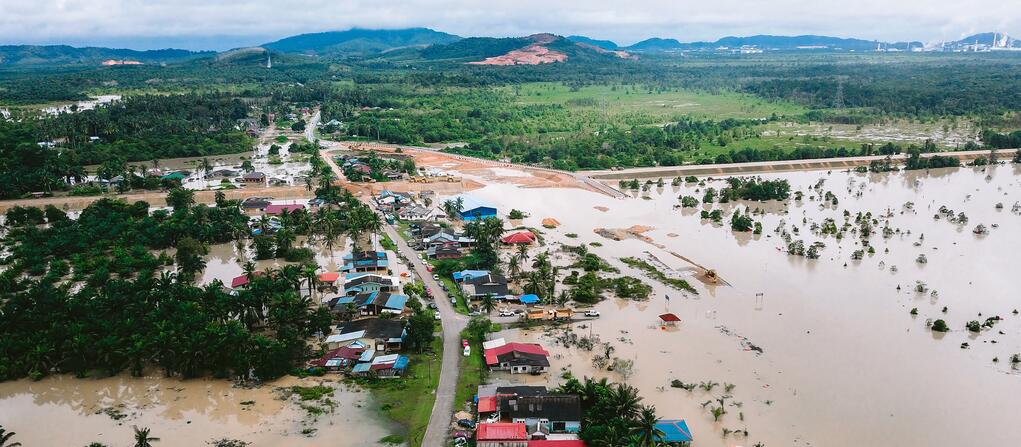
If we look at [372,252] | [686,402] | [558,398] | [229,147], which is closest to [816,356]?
[686,402]

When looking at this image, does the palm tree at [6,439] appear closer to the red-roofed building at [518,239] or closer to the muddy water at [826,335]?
the muddy water at [826,335]

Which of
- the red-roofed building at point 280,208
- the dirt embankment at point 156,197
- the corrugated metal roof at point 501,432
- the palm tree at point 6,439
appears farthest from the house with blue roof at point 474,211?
the palm tree at point 6,439

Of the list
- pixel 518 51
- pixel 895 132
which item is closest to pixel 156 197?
pixel 895 132

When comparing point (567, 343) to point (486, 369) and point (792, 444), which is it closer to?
point (486, 369)

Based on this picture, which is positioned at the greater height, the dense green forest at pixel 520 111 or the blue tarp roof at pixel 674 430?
the dense green forest at pixel 520 111

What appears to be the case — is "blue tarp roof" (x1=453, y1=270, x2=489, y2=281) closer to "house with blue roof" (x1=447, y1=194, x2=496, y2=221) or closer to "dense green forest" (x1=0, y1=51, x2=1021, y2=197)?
"house with blue roof" (x1=447, y1=194, x2=496, y2=221)

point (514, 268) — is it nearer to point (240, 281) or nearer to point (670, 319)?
point (670, 319)

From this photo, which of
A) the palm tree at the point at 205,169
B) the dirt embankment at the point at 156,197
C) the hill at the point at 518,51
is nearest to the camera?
the dirt embankment at the point at 156,197
